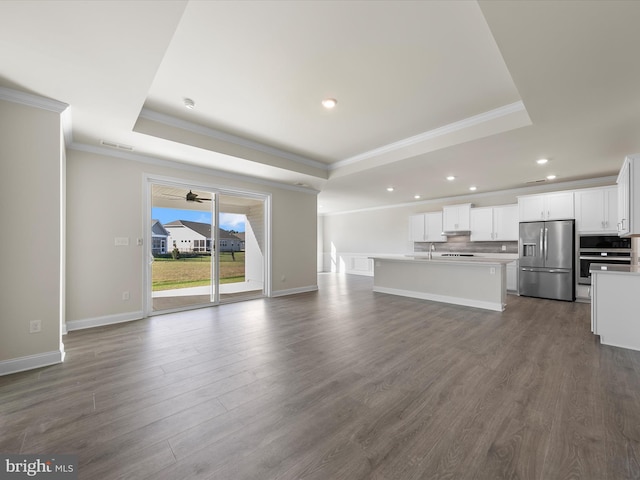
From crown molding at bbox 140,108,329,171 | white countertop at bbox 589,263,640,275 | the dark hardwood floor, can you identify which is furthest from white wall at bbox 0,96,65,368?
white countertop at bbox 589,263,640,275

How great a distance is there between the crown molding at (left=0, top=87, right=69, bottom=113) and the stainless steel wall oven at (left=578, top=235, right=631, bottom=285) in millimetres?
8363

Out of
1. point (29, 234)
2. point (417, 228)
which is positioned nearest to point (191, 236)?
point (29, 234)

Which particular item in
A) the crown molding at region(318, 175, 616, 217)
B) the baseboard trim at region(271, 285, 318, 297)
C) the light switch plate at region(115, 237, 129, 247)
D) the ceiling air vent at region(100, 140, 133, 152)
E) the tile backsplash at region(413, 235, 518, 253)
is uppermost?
the ceiling air vent at region(100, 140, 133, 152)

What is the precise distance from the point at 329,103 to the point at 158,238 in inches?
146

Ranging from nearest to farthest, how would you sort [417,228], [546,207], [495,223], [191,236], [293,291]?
[191,236]
[546,207]
[293,291]
[495,223]
[417,228]

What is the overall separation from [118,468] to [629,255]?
316 inches

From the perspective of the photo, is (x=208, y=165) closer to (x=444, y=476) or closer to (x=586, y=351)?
(x=444, y=476)

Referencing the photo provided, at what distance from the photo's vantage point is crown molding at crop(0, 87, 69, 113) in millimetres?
2418

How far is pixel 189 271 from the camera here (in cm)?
515

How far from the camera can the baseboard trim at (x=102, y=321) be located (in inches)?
146

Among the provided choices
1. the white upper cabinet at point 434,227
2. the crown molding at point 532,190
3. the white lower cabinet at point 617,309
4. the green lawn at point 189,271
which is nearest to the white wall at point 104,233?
the green lawn at point 189,271

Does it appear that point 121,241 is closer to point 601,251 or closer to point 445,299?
point 445,299

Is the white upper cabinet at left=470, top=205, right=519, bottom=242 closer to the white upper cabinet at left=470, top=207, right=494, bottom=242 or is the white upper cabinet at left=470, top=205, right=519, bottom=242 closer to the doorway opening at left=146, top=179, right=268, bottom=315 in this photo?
the white upper cabinet at left=470, top=207, right=494, bottom=242

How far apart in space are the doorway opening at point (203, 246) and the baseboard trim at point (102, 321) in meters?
0.21
